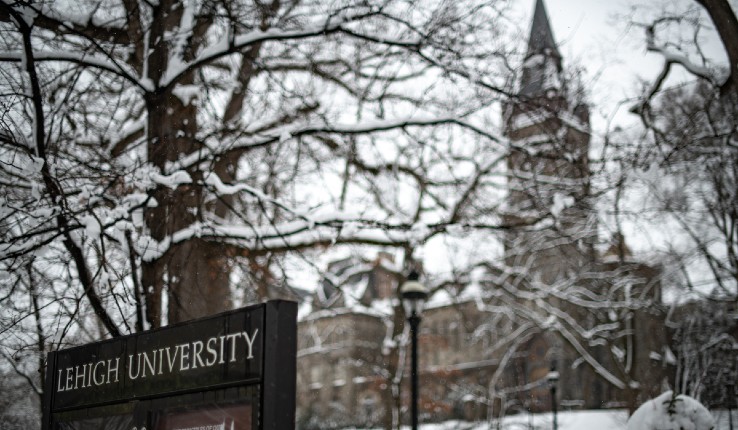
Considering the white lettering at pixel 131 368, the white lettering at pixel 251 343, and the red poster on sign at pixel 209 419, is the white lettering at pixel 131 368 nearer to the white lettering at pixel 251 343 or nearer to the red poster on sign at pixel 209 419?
the red poster on sign at pixel 209 419

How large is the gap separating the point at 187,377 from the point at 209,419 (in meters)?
0.29

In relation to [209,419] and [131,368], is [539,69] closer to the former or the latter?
[131,368]

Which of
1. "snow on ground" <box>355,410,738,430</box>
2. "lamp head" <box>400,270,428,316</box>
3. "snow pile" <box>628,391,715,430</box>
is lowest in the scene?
"snow on ground" <box>355,410,738,430</box>

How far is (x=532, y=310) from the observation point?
4312cm

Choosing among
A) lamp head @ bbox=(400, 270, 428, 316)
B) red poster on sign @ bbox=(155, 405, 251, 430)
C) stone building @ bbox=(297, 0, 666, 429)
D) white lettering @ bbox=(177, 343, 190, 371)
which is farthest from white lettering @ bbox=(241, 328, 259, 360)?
lamp head @ bbox=(400, 270, 428, 316)

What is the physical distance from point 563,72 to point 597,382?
1809 inches

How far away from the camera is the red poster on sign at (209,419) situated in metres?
4.04

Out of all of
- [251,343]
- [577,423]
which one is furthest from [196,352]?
[577,423]

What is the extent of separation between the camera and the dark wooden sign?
12.9ft

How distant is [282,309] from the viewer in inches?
157

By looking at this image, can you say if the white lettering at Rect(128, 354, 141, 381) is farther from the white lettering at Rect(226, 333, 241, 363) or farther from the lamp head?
the lamp head

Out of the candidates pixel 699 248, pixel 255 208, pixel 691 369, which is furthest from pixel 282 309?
pixel 691 369

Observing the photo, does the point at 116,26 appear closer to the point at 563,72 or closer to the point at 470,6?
the point at 470,6

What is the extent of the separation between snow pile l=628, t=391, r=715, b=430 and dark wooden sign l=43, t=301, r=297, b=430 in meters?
9.61
